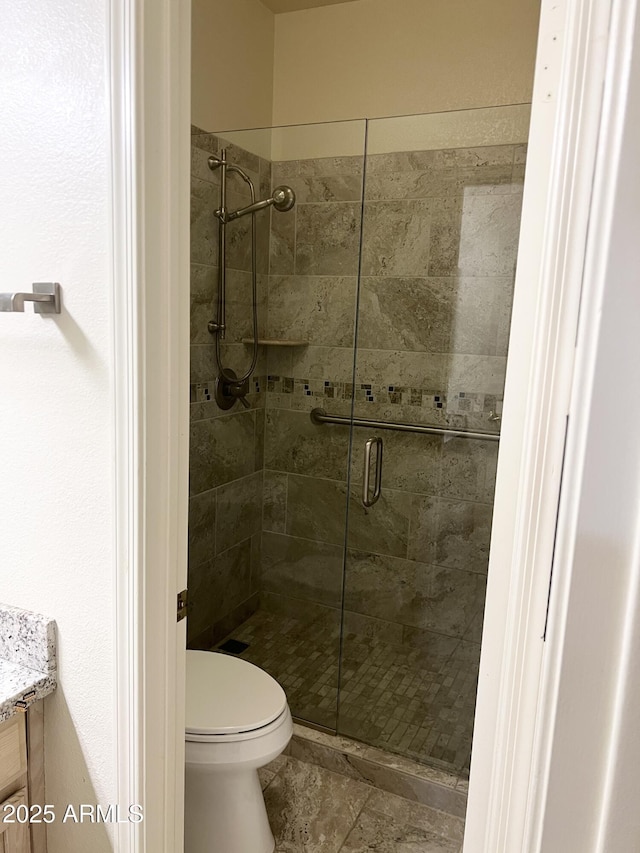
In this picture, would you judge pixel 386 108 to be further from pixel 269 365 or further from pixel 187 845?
pixel 187 845

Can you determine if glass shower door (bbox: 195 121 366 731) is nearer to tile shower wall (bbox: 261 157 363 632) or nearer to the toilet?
tile shower wall (bbox: 261 157 363 632)

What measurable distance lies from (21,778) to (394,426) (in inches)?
66.6

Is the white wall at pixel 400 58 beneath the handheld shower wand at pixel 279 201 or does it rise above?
above

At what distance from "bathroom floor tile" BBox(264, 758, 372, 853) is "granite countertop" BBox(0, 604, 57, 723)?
102 centimetres

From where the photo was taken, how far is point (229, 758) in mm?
1531

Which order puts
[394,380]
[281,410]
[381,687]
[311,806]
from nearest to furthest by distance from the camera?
[311,806] < [381,687] < [394,380] < [281,410]

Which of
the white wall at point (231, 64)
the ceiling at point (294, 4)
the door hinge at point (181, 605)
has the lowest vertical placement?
the door hinge at point (181, 605)

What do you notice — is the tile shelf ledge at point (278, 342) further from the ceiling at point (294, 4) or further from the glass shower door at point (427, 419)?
the ceiling at point (294, 4)

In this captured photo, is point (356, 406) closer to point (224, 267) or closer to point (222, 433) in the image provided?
point (222, 433)

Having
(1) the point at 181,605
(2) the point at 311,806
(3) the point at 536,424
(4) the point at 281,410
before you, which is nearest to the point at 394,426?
(4) the point at 281,410

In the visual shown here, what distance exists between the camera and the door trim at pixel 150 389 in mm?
920

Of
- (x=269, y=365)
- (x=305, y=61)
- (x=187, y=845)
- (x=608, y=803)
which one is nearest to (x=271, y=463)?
(x=269, y=365)

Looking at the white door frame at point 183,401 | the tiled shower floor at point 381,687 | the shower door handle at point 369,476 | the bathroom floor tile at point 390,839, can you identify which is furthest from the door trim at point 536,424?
the shower door handle at point 369,476

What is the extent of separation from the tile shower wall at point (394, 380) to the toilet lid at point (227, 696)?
620 millimetres
